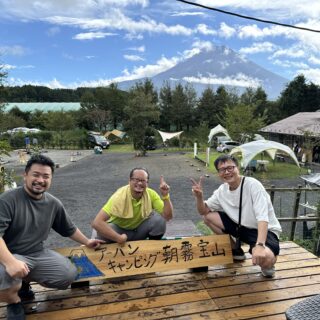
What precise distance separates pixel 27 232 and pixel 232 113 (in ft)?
78.2

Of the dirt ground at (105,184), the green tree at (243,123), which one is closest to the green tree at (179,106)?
the green tree at (243,123)

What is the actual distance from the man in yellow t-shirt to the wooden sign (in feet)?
0.45

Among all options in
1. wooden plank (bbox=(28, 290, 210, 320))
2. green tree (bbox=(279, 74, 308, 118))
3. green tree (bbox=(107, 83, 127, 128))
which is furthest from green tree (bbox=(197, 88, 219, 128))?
wooden plank (bbox=(28, 290, 210, 320))

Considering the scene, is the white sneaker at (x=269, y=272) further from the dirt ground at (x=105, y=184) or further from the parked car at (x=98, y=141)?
the parked car at (x=98, y=141)

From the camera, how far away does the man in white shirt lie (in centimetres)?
285

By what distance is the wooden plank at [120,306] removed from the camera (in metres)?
2.46

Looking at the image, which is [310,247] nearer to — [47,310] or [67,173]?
[47,310]

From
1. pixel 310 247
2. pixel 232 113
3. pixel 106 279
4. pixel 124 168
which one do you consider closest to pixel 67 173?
pixel 124 168

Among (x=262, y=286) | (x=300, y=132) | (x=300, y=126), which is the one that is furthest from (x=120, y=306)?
(x=300, y=126)

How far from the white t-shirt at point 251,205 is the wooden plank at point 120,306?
0.77 metres

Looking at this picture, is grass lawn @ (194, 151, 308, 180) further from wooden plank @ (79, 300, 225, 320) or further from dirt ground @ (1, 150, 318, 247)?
wooden plank @ (79, 300, 225, 320)

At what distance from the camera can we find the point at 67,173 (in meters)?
18.8

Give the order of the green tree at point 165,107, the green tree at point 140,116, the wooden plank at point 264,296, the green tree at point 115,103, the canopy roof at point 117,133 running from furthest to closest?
1. the green tree at point 165,107
2. the green tree at point 115,103
3. the canopy roof at point 117,133
4. the green tree at point 140,116
5. the wooden plank at point 264,296

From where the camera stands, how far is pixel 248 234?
3.13 metres
